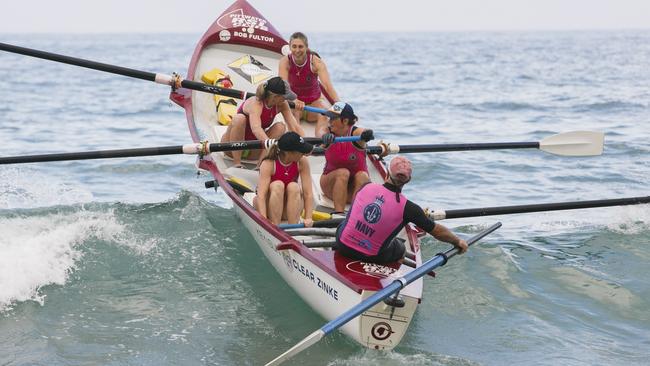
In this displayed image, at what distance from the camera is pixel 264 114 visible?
9656 millimetres

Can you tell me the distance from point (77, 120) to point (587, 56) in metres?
32.0

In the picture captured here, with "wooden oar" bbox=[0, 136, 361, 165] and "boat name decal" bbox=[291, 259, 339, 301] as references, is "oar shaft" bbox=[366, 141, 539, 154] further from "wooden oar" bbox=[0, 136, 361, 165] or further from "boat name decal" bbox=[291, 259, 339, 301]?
"boat name decal" bbox=[291, 259, 339, 301]

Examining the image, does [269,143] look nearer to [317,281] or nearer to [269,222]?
[269,222]

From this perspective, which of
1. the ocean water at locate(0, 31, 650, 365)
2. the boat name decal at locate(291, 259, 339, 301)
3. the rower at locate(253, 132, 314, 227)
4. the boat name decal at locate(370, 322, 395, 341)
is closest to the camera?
the boat name decal at locate(370, 322, 395, 341)

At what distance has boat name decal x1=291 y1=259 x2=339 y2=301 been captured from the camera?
23.5ft

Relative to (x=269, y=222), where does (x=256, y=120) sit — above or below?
above

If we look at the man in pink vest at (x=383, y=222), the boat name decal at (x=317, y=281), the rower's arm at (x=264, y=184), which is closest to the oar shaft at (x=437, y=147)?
the rower's arm at (x=264, y=184)

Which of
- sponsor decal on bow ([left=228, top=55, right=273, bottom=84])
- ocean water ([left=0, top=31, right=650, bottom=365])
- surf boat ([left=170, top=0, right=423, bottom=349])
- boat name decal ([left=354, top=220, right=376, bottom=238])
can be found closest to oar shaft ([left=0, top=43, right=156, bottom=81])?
surf boat ([left=170, top=0, right=423, bottom=349])

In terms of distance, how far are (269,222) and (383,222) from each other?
5.10ft

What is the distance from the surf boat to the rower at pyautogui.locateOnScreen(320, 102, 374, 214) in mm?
291

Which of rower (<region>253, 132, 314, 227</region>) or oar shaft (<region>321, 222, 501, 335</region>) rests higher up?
rower (<region>253, 132, 314, 227</region>)

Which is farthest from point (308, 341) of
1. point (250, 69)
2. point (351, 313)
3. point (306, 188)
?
point (250, 69)

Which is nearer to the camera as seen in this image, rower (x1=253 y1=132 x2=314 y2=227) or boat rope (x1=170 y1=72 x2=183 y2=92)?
rower (x1=253 y1=132 x2=314 y2=227)

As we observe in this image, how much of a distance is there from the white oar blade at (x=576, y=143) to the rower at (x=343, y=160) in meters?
2.72
